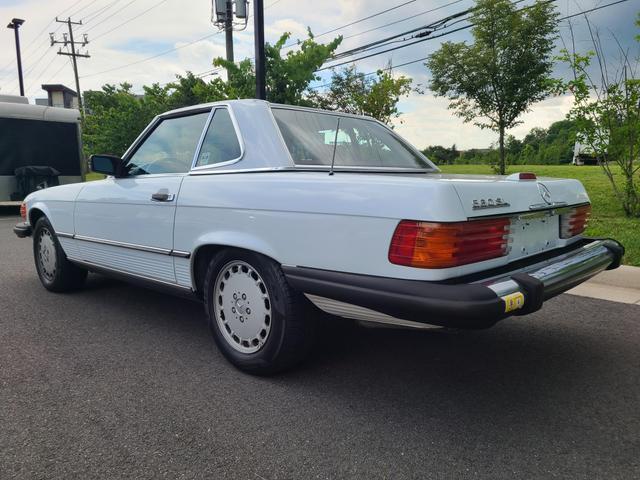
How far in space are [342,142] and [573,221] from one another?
1524mm

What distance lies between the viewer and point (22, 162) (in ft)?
40.6

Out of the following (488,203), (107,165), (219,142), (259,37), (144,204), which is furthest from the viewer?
(259,37)

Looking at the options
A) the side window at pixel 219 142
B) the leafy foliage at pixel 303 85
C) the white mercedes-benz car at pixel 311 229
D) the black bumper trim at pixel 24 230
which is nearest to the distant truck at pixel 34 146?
the leafy foliage at pixel 303 85

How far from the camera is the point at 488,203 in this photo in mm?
2309

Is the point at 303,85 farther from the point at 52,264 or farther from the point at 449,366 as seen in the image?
the point at 449,366

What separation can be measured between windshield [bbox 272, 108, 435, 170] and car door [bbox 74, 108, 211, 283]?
2.28 feet

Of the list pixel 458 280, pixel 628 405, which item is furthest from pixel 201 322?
pixel 628 405

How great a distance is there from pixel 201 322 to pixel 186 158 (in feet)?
4.34

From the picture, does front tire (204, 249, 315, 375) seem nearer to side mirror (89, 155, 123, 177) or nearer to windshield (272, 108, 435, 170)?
windshield (272, 108, 435, 170)

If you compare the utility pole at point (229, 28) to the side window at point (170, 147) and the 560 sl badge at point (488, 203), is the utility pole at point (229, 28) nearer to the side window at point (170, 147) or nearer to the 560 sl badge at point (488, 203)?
the side window at point (170, 147)

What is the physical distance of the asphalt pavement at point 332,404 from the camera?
2.08m

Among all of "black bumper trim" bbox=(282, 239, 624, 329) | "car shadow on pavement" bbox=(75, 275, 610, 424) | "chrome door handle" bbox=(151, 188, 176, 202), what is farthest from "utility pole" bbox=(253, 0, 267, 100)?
"black bumper trim" bbox=(282, 239, 624, 329)

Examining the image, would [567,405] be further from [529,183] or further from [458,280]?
[529,183]

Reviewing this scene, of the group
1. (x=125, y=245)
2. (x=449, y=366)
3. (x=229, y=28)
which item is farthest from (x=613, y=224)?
(x=229, y=28)
